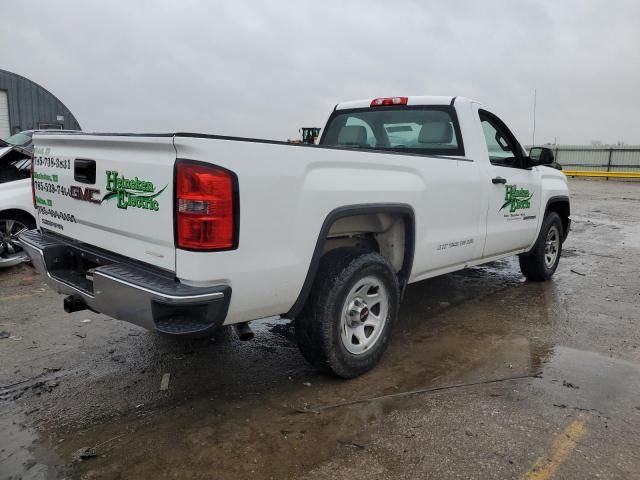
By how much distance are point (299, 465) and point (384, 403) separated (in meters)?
0.80

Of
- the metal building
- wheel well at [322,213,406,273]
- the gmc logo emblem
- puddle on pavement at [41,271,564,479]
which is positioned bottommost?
puddle on pavement at [41,271,564,479]

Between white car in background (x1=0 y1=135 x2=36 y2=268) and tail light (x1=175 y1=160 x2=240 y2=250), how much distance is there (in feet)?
14.8

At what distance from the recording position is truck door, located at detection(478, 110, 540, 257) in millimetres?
4688

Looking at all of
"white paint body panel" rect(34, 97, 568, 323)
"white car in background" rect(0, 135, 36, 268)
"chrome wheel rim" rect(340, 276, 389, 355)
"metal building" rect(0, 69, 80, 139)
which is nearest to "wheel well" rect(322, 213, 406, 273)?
"white paint body panel" rect(34, 97, 568, 323)

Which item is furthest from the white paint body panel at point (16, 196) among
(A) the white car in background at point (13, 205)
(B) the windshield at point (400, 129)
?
(B) the windshield at point (400, 129)

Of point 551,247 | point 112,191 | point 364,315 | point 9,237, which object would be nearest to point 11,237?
point 9,237

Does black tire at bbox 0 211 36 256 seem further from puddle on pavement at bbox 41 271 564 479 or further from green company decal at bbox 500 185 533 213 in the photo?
green company decal at bbox 500 185 533 213

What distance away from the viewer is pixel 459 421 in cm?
298

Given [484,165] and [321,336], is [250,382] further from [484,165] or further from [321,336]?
[484,165]

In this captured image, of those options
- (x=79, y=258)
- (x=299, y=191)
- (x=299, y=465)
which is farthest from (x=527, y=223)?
(x=79, y=258)

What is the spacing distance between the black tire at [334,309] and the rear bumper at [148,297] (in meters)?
0.71

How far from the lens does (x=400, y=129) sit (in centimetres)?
→ 490

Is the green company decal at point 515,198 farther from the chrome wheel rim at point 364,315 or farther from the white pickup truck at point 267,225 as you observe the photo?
the chrome wheel rim at point 364,315

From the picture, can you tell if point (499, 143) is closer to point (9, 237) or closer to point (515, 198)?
point (515, 198)
